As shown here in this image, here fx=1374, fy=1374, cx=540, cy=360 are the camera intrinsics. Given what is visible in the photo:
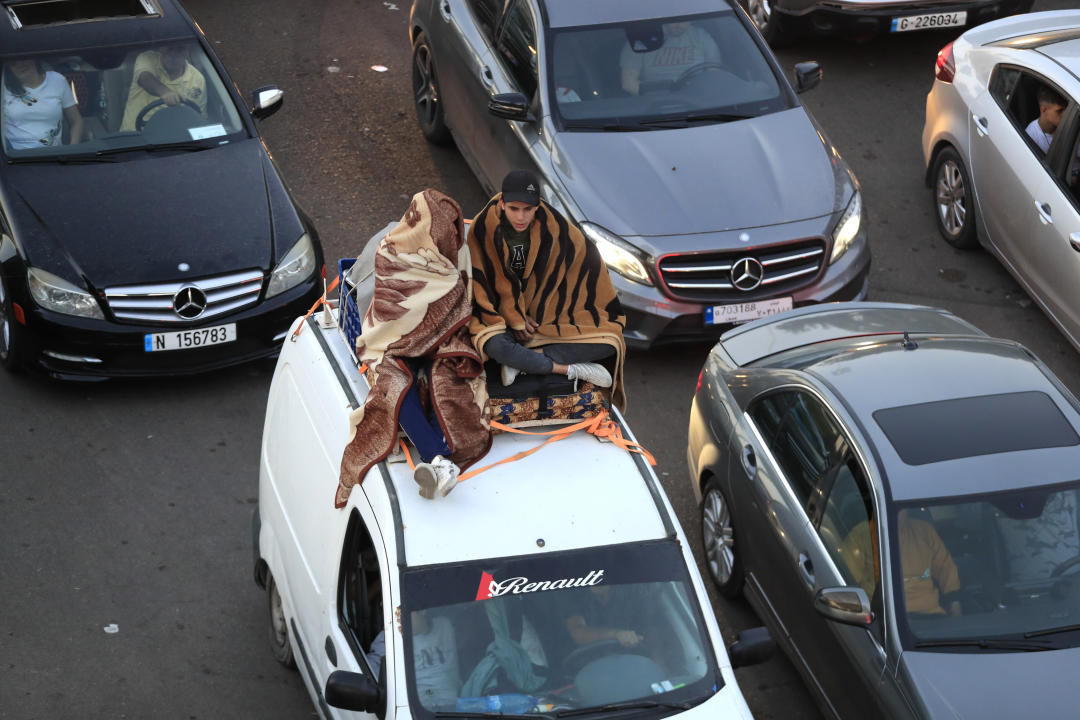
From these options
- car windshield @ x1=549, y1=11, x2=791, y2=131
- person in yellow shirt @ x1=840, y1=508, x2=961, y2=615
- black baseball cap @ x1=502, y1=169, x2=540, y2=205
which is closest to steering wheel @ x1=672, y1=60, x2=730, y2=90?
car windshield @ x1=549, y1=11, x2=791, y2=131

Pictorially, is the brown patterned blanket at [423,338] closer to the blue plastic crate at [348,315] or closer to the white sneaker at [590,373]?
the blue plastic crate at [348,315]

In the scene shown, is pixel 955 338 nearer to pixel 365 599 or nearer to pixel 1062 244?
pixel 1062 244

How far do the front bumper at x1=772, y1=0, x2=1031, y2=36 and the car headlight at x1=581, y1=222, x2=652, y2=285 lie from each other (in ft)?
15.7

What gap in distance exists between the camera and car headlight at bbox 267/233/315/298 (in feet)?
28.3

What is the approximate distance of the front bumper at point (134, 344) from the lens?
324 inches

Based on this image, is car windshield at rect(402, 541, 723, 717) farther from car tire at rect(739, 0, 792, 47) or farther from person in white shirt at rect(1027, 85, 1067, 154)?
car tire at rect(739, 0, 792, 47)

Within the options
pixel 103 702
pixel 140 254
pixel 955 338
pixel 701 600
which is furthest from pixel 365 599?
pixel 140 254

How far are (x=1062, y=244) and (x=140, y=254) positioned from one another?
5.91m

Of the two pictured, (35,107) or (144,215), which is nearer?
(144,215)

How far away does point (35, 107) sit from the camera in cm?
906

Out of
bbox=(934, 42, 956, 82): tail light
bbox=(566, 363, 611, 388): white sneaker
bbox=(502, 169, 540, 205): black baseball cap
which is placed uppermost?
bbox=(502, 169, 540, 205): black baseball cap

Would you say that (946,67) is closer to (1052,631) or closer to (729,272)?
(729,272)

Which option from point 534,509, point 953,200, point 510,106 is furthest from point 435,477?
point 953,200

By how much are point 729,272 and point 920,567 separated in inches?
132
